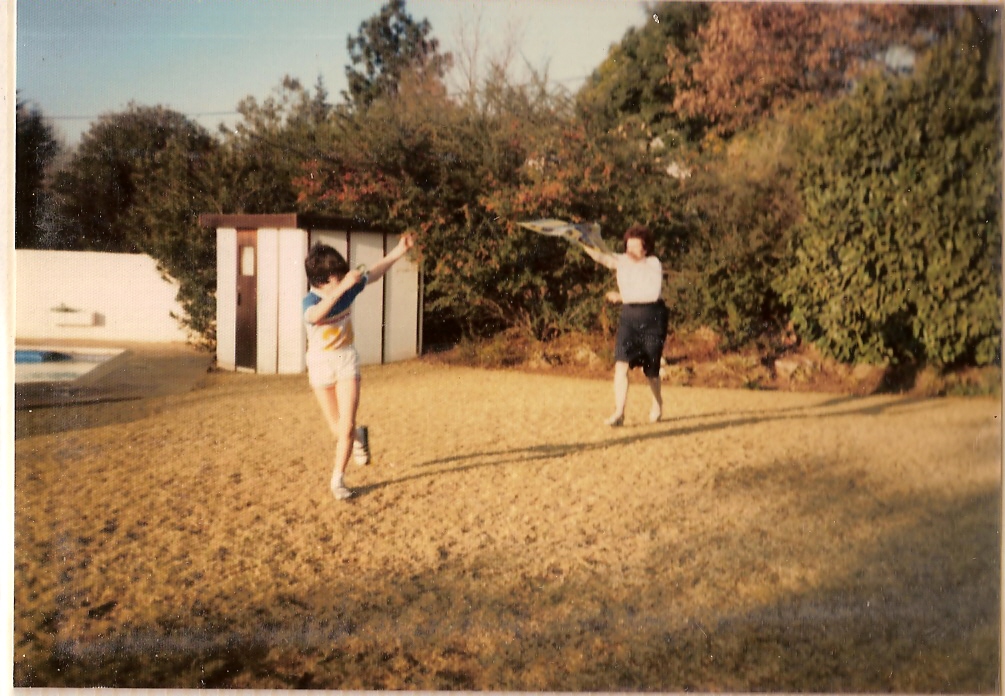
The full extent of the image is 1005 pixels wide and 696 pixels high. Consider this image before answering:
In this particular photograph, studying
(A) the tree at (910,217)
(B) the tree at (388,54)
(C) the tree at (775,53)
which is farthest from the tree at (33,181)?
(A) the tree at (910,217)

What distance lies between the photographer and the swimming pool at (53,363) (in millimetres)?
4137

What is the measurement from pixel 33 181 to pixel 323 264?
1473mm

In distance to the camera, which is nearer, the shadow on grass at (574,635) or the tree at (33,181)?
the shadow on grass at (574,635)

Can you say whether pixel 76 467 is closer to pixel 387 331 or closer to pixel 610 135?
pixel 387 331

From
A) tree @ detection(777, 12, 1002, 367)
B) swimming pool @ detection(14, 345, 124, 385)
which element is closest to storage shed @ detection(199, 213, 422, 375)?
swimming pool @ detection(14, 345, 124, 385)

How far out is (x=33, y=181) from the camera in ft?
13.6

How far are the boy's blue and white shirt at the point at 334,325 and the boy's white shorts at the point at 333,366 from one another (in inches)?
1.2

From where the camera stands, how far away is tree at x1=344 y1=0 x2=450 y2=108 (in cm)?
413

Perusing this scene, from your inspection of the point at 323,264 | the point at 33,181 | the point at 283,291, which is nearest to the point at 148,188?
the point at 33,181

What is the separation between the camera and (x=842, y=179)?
4.39 metres

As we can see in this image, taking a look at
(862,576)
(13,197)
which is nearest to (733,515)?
(862,576)

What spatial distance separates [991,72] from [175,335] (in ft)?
14.3

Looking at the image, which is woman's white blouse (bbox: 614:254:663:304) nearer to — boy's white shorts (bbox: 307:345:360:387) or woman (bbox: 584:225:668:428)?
woman (bbox: 584:225:668:428)

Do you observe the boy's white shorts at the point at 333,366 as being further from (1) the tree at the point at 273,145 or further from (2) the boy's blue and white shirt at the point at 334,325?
(1) the tree at the point at 273,145
